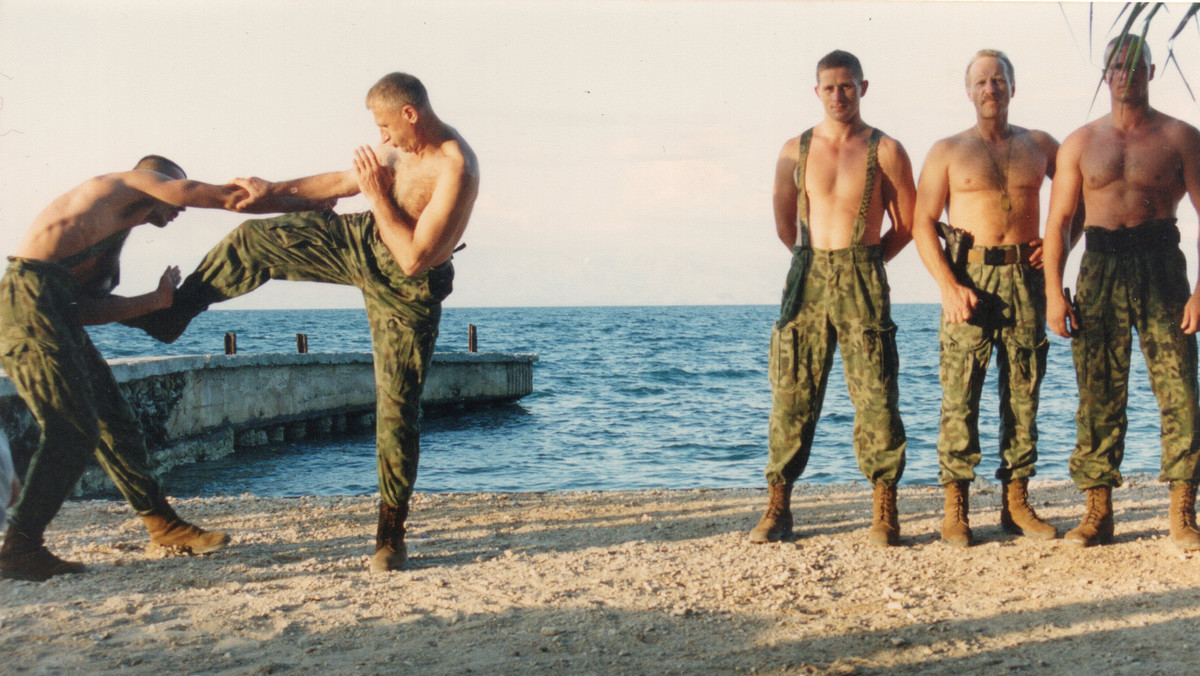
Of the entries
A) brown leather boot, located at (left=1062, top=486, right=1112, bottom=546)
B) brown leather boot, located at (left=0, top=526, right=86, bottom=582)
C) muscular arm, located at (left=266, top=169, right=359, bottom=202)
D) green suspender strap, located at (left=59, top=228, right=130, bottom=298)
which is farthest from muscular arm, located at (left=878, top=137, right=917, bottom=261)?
brown leather boot, located at (left=0, top=526, right=86, bottom=582)

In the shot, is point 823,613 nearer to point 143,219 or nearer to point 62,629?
point 62,629

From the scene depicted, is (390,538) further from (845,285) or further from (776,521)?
(845,285)

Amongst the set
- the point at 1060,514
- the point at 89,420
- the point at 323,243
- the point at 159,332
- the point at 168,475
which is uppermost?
the point at 323,243

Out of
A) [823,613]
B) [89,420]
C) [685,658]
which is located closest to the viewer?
[685,658]

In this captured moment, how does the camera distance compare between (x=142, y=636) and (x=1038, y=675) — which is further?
(x=142, y=636)

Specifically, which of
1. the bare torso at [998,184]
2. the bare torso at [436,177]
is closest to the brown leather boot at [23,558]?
the bare torso at [436,177]

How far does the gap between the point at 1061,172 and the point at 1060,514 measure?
6.93 ft

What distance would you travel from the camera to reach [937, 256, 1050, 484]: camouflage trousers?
466 cm

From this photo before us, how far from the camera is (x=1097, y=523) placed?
4.68 m

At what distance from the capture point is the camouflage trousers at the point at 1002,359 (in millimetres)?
4664

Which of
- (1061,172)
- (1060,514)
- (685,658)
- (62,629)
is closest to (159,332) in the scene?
(62,629)

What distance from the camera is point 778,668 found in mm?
3150

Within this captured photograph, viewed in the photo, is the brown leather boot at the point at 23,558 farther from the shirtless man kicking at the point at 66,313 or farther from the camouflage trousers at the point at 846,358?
the camouflage trousers at the point at 846,358

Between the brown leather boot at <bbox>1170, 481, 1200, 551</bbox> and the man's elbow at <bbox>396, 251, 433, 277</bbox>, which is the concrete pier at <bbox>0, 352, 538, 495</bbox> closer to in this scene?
the man's elbow at <bbox>396, 251, 433, 277</bbox>
